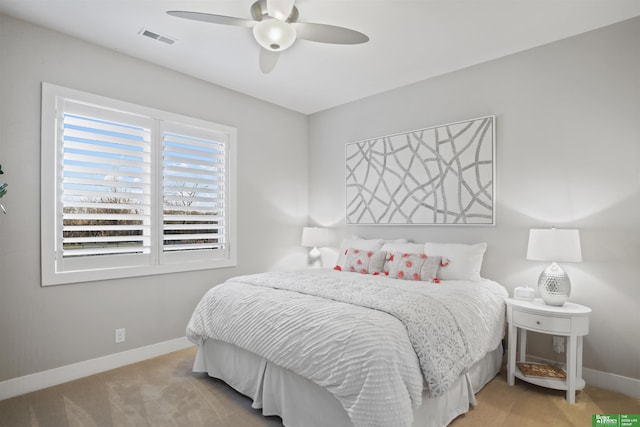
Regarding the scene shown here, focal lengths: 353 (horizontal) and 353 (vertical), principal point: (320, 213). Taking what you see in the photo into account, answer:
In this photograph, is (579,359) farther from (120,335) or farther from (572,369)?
(120,335)

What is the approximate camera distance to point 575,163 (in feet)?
9.53

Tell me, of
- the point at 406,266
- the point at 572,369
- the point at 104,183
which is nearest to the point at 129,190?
the point at 104,183

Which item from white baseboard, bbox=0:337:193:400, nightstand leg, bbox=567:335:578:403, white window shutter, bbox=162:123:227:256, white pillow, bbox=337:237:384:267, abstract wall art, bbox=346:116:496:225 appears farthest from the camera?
white pillow, bbox=337:237:384:267

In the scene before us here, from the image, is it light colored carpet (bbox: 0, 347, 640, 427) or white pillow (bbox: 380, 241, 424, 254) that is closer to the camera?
light colored carpet (bbox: 0, 347, 640, 427)

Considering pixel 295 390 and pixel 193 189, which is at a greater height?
pixel 193 189

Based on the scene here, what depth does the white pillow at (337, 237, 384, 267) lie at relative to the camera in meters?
3.90

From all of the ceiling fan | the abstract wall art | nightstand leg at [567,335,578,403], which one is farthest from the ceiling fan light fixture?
→ nightstand leg at [567,335,578,403]

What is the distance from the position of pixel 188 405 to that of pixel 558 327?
267 centimetres

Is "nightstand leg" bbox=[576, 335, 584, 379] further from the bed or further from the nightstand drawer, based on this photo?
the bed

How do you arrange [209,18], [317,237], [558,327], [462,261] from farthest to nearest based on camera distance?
[317,237], [462,261], [558,327], [209,18]

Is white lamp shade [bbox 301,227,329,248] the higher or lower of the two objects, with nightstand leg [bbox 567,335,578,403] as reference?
higher

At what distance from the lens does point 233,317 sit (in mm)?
2510

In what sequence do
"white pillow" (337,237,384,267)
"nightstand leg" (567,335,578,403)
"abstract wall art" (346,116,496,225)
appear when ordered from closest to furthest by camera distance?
"nightstand leg" (567,335,578,403) → "abstract wall art" (346,116,496,225) → "white pillow" (337,237,384,267)

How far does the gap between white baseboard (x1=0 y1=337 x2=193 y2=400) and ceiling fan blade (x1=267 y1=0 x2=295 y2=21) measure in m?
3.03
